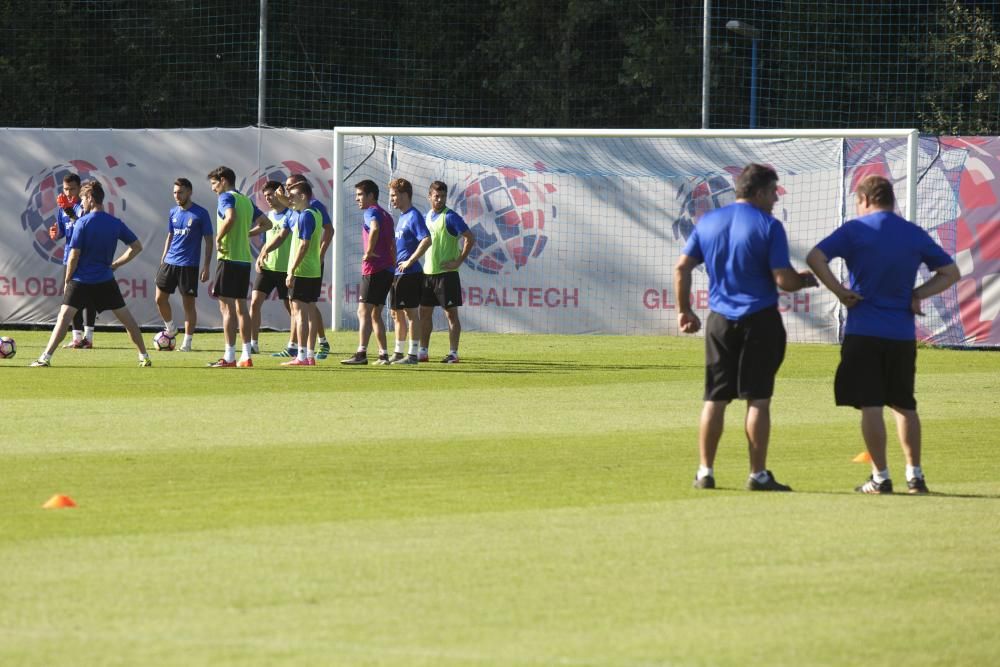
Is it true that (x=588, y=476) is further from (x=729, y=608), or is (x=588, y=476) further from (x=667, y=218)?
(x=667, y=218)

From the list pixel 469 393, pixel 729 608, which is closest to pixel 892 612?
pixel 729 608

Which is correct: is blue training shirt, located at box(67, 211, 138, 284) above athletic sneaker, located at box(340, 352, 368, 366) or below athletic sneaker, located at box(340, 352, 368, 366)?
above

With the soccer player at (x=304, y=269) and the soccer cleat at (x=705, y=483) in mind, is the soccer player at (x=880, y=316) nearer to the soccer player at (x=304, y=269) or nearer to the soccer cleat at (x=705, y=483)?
the soccer cleat at (x=705, y=483)

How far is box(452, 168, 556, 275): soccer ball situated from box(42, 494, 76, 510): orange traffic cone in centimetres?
1701

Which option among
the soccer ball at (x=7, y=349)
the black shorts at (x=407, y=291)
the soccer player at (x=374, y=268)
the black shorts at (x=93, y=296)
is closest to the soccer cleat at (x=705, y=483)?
the soccer player at (x=374, y=268)

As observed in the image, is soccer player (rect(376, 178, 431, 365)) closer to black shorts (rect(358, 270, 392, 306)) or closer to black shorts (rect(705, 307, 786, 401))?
black shorts (rect(358, 270, 392, 306))

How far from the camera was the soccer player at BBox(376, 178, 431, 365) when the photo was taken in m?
18.7

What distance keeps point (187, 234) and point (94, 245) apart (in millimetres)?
2673

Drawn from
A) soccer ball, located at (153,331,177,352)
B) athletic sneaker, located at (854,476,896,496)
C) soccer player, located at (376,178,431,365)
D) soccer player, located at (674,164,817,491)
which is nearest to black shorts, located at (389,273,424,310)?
soccer player, located at (376,178,431,365)

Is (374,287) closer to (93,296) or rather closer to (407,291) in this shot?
(407,291)

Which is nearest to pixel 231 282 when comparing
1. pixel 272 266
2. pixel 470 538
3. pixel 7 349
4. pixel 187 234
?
pixel 272 266

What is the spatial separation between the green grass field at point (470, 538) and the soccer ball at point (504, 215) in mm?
10692

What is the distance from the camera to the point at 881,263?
31.7 feet

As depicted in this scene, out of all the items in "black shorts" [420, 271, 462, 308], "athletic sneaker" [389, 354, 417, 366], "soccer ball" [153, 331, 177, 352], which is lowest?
"athletic sneaker" [389, 354, 417, 366]
